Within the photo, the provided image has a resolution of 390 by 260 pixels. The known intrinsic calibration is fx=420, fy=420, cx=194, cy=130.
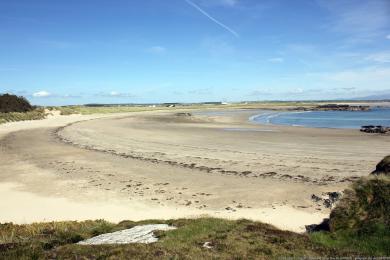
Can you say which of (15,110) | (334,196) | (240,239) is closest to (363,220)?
(240,239)

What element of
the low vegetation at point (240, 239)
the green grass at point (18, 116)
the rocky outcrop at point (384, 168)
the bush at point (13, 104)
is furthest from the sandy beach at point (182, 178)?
the bush at point (13, 104)

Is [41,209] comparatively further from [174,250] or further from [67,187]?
→ [174,250]

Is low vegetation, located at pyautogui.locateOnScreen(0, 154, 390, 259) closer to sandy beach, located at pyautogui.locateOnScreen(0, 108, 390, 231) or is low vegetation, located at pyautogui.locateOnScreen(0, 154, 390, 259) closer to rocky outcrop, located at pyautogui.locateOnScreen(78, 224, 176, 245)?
rocky outcrop, located at pyautogui.locateOnScreen(78, 224, 176, 245)

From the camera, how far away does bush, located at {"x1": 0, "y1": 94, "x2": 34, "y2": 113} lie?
7581cm

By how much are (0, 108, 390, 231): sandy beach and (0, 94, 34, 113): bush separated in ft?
147

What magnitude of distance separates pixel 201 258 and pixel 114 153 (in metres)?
24.0

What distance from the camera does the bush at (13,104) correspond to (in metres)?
75.8

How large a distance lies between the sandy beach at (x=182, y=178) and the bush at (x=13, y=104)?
44.7 m

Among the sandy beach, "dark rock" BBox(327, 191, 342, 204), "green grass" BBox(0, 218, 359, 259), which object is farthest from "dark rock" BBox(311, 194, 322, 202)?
"green grass" BBox(0, 218, 359, 259)

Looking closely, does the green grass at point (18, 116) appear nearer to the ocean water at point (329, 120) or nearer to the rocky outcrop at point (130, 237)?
the ocean water at point (329, 120)

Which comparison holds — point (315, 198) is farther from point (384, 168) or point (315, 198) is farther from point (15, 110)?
point (15, 110)

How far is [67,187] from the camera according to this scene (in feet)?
65.1

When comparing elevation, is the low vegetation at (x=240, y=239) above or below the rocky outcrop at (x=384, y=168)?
below

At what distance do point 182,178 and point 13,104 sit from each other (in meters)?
66.6
